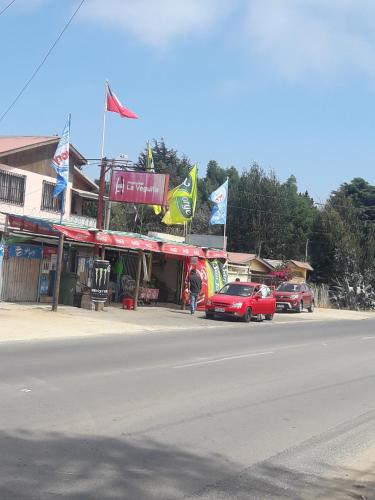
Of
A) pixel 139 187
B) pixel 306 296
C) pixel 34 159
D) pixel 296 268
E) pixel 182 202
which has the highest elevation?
pixel 34 159

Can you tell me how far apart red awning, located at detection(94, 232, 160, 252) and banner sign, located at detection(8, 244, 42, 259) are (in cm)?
248

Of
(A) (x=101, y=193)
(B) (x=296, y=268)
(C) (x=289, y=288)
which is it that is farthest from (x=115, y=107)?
(B) (x=296, y=268)

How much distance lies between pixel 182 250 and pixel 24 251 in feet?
23.7

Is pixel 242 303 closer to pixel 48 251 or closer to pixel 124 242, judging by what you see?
pixel 124 242

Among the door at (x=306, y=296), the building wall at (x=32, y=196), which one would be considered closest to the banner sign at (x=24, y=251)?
the building wall at (x=32, y=196)

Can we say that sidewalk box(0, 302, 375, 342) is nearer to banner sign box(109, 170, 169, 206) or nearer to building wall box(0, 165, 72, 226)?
banner sign box(109, 170, 169, 206)

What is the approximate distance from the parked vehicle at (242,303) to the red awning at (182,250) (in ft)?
8.99

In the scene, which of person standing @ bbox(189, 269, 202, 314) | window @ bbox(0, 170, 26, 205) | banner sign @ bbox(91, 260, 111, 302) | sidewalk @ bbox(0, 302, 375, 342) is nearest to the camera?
sidewalk @ bbox(0, 302, 375, 342)

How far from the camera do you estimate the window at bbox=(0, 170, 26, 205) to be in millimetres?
29469

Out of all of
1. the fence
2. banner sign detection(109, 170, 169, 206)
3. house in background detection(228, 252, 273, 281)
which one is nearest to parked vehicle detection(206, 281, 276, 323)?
banner sign detection(109, 170, 169, 206)

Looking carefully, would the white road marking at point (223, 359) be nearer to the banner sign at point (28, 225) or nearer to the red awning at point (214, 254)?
the banner sign at point (28, 225)

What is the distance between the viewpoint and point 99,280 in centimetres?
2288

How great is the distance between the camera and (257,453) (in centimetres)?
626

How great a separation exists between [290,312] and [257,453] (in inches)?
1146
